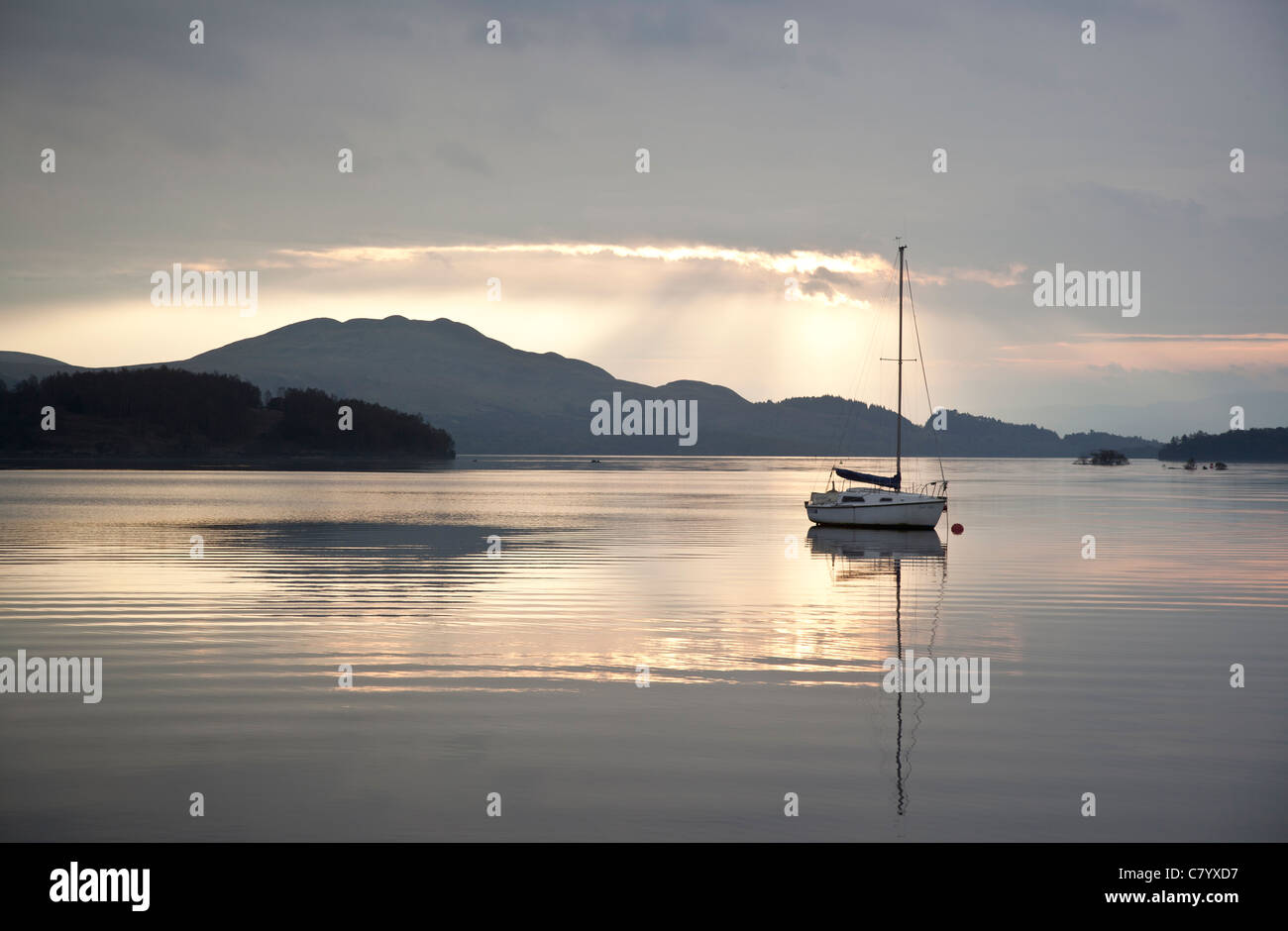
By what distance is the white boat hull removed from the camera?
196 feet

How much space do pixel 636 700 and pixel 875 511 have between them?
44642 millimetres

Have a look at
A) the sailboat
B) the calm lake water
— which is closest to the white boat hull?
the sailboat

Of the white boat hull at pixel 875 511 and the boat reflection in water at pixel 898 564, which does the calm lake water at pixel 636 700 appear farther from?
the white boat hull at pixel 875 511

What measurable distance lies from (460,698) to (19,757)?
5.93m

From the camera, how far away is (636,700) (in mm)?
18109

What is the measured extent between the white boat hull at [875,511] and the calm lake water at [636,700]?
16004mm

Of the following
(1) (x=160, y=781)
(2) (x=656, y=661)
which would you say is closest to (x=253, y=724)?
(1) (x=160, y=781)

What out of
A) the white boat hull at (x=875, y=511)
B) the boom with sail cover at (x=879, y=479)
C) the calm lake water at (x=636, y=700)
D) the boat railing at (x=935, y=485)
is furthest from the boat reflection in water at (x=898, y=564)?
the boom with sail cover at (x=879, y=479)

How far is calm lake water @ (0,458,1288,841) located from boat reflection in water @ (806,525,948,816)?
0.58ft

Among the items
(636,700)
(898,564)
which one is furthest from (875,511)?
(636,700)

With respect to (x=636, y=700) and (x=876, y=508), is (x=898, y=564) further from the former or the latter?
(x=636, y=700)
